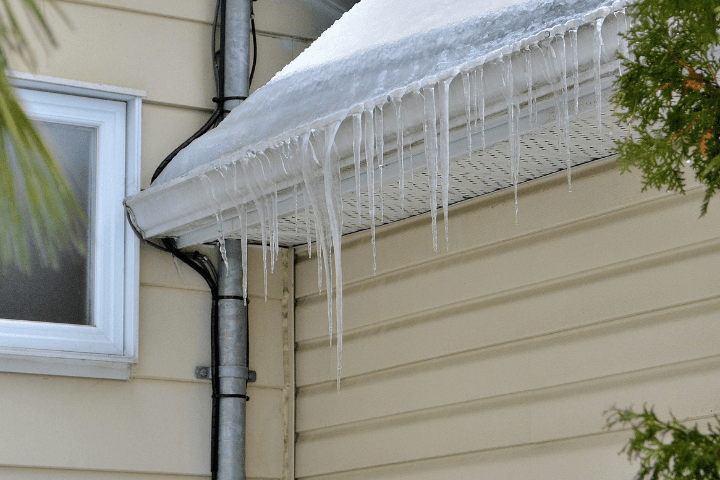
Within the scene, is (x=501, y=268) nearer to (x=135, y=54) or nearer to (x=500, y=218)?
(x=500, y=218)

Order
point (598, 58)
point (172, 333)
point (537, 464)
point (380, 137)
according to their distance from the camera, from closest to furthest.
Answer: point (598, 58)
point (380, 137)
point (537, 464)
point (172, 333)

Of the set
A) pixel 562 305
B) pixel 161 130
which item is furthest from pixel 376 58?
pixel 161 130

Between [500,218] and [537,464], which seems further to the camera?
[500,218]

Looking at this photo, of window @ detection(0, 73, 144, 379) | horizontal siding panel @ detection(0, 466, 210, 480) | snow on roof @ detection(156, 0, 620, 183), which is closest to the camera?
snow on roof @ detection(156, 0, 620, 183)

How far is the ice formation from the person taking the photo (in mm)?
2602

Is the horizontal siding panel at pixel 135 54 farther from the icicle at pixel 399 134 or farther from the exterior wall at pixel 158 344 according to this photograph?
the icicle at pixel 399 134

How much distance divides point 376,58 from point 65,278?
149 centimetres

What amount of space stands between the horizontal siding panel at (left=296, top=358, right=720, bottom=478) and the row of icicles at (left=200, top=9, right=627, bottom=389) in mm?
644

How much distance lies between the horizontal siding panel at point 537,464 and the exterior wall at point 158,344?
2.28ft

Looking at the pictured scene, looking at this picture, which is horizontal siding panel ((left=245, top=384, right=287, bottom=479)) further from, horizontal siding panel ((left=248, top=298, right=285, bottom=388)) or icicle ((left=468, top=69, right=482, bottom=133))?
icicle ((left=468, top=69, right=482, bottom=133))

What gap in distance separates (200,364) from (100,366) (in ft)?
1.37

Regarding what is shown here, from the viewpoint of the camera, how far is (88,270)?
3844 mm

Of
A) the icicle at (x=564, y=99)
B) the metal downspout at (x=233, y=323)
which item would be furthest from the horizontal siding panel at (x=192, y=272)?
the icicle at (x=564, y=99)

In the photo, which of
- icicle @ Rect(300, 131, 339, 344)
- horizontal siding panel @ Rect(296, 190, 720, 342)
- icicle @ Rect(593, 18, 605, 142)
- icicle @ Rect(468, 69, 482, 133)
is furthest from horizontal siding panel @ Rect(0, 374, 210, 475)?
icicle @ Rect(593, 18, 605, 142)
